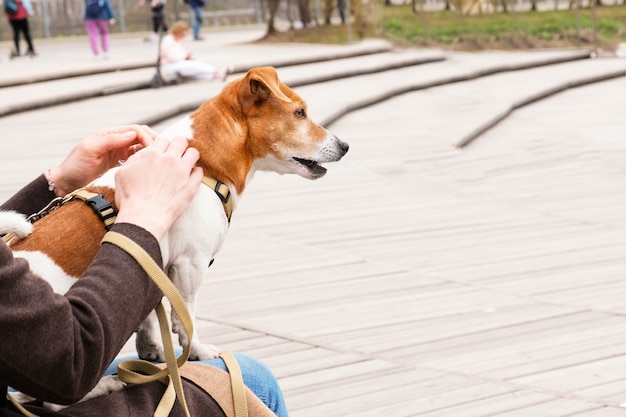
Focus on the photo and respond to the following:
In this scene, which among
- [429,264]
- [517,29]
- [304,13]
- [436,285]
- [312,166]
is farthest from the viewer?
[304,13]

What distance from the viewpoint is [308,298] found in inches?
169

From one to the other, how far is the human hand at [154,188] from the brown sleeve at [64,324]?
0.37 feet

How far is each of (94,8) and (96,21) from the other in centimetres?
43

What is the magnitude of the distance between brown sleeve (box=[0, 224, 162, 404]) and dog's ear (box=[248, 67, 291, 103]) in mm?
896

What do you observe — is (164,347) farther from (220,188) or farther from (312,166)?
(312,166)

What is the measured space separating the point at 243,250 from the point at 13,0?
13584mm

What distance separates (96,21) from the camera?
625 inches

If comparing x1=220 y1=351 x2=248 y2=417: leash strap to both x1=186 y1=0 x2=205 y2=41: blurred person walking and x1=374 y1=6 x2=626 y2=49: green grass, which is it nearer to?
x1=374 y1=6 x2=626 y2=49: green grass

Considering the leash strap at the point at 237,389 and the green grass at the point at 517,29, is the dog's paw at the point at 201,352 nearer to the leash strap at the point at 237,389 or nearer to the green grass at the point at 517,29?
the leash strap at the point at 237,389

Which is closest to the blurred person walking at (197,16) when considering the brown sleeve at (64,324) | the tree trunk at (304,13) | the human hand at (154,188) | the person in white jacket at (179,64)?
the tree trunk at (304,13)

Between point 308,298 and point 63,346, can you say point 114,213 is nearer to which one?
point 63,346

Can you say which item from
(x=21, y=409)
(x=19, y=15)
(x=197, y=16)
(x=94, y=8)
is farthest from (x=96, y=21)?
(x=21, y=409)

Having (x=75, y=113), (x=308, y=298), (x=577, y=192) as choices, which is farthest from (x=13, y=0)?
(x=308, y=298)

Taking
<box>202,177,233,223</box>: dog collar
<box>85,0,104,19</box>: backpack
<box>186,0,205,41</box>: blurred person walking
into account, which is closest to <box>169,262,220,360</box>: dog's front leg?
<box>202,177,233,223</box>: dog collar
